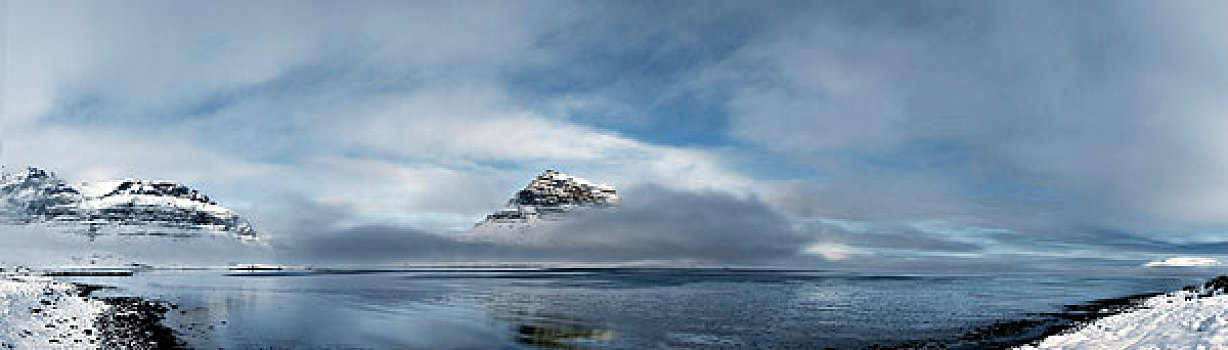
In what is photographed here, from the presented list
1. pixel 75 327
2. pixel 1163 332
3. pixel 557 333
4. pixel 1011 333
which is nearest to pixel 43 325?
pixel 75 327

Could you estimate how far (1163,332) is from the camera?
24750mm

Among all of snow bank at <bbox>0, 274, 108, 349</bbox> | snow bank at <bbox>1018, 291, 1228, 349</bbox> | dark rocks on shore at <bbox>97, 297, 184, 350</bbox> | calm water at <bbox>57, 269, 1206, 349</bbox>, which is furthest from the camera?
calm water at <bbox>57, 269, 1206, 349</bbox>

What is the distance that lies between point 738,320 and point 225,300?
59.6 metres

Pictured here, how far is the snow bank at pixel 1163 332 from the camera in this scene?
71.6 ft

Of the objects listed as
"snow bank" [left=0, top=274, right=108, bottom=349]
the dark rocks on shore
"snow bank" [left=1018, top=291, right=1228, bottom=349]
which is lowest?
the dark rocks on shore

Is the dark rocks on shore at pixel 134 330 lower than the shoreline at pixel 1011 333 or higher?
higher

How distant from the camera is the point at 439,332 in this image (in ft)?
149

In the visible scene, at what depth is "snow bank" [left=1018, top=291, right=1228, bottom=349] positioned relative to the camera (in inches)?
859

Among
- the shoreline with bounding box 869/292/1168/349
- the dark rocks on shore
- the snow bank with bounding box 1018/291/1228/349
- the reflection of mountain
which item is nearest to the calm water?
the reflection of mountain

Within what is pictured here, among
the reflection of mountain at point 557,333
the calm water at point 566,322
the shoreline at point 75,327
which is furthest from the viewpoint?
the calm water at point 566,322

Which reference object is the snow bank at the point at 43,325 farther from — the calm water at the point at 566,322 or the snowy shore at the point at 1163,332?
the snowy shore at the point at 1163,332

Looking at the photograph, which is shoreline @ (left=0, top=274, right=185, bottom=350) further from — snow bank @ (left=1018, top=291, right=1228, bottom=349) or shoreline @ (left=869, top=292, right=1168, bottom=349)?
snow bank @ (left=1018, top=291, right=1228, bottom=349)

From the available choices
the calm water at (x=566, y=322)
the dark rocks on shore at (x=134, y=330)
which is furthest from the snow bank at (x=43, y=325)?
the calm water at (x=566, y=322)

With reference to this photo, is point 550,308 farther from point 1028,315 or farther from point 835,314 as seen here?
point 1028,315
